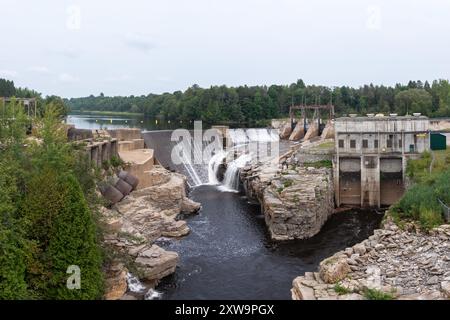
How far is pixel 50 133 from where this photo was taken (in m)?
20.2

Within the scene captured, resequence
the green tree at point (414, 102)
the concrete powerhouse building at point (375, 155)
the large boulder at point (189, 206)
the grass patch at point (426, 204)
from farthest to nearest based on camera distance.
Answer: the green tree at point (414, 102) → the concrete powerhouse building at point (375, 155) → the large boulder at point (189, 206) → the grass patch at point (426, 204)

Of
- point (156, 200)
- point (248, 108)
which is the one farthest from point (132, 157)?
point (248, 108)

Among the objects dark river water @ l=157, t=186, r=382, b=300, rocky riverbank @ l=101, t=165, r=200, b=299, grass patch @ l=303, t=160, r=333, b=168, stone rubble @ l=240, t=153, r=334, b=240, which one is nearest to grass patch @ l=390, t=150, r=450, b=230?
dark river water @ l=157, t=186, r=382, b=300

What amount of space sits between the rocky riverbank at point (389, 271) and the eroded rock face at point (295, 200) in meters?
7.90

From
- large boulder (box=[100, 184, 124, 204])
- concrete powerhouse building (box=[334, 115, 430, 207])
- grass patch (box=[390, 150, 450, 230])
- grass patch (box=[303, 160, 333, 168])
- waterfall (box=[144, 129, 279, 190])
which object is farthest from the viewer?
waterfall (box=[144, 129, 279, 190])

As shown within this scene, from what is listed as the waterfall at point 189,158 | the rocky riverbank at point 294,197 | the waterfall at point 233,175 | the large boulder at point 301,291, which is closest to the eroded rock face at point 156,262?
the large boulder at point 301,291

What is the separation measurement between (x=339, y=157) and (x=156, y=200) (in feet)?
56.0

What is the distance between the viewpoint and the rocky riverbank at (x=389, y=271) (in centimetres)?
1736

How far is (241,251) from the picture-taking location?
28141 millimetres

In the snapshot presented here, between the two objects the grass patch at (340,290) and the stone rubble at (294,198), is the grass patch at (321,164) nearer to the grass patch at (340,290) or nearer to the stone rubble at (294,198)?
the stone rubble at (294,198)

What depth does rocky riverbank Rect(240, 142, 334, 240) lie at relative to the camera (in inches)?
1227

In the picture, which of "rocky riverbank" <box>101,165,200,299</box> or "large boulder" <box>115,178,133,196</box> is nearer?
"rocky riverbank" <box>101,165,200,299</box>

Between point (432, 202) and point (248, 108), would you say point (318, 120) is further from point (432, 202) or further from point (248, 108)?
point (432, 202)

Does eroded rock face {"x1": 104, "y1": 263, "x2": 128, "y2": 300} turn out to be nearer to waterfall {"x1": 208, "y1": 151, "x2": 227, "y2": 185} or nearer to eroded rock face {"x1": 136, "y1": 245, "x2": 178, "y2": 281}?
eroded rock face {"x1": 136, "y1": 245, "x2": 178, "y2": 281}
